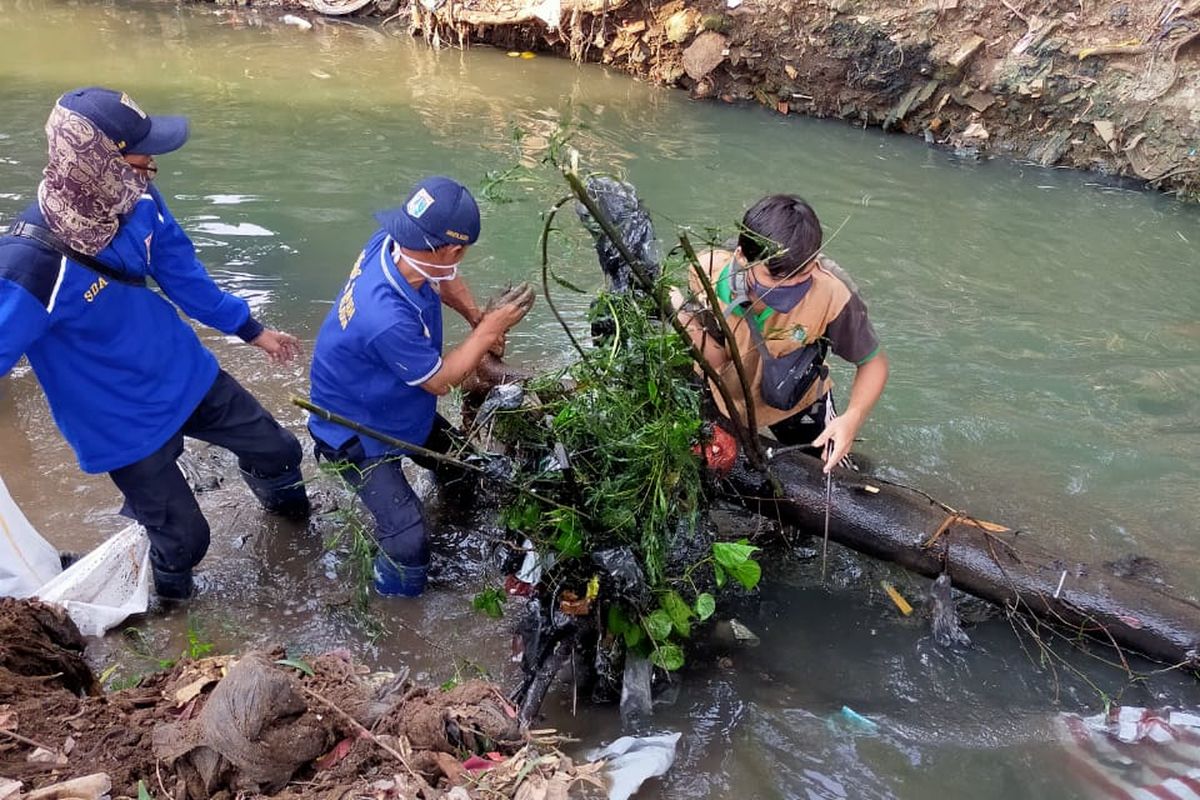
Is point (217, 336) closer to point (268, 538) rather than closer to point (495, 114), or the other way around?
point (268, 538)

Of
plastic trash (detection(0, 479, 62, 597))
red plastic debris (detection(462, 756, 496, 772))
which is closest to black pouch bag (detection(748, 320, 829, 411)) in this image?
red plastic debris (detection(462, 756, 496, 772))

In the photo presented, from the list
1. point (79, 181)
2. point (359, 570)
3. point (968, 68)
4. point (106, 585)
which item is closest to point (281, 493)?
point (359, 570)

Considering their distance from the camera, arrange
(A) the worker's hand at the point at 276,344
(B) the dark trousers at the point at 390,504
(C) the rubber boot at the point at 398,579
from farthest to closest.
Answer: (A) the worker's hand at the point at 276,344
(C) the rubber boot at the point at 398,579
(B) the dark trousers at the point at 390,504

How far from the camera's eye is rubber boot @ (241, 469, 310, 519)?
4152 mm

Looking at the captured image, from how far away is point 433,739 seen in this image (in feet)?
7.90

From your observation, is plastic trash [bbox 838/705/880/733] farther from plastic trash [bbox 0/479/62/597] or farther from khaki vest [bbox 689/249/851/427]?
plastic trash [bbox 0/479/62/597]

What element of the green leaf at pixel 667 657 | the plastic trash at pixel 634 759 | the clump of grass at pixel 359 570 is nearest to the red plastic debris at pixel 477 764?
the plastic trash at pixel 634 759

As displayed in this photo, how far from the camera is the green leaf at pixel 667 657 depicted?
3127mm

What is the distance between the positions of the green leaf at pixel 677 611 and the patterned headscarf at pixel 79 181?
2.43 m

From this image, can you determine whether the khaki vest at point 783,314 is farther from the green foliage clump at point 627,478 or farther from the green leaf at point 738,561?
the green leaf at point 738,561

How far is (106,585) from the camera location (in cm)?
352

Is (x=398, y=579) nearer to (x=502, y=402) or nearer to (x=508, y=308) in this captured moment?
(x=502, y=402)

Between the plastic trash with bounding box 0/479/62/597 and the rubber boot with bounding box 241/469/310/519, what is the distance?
94cm

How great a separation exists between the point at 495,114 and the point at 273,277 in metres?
5.06
